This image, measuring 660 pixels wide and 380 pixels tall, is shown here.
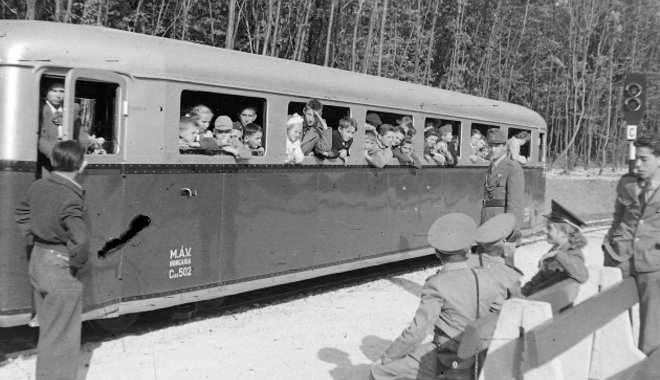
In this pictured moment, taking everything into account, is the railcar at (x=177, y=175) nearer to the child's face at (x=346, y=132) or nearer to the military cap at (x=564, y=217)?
the child's face at (x=346, y=132)

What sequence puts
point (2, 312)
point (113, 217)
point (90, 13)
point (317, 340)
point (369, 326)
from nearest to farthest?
point (2, 312) → point (113, 217) → point (317, 340) → point (369, 326) → point (90, 13)

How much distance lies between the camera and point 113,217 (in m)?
5.70

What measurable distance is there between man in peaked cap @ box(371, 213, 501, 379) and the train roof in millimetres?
3227

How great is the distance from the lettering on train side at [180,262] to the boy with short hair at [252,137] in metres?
1.27

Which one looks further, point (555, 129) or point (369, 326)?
point (555, 129)

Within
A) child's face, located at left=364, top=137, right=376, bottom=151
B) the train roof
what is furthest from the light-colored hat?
child's face, located at left=364, top=137, right=376, bottom=151

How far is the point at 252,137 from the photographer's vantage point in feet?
22.9

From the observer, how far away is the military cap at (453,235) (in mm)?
3775

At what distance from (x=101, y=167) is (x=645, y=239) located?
14.1ft

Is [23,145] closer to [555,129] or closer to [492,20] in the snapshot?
[492,20]

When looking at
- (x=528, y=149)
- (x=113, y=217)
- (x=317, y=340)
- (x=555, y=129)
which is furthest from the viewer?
(x=555, y=129)

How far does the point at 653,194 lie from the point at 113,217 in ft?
14.0

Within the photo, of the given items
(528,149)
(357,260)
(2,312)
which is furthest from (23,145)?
(528,149)

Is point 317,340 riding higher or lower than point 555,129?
lower
